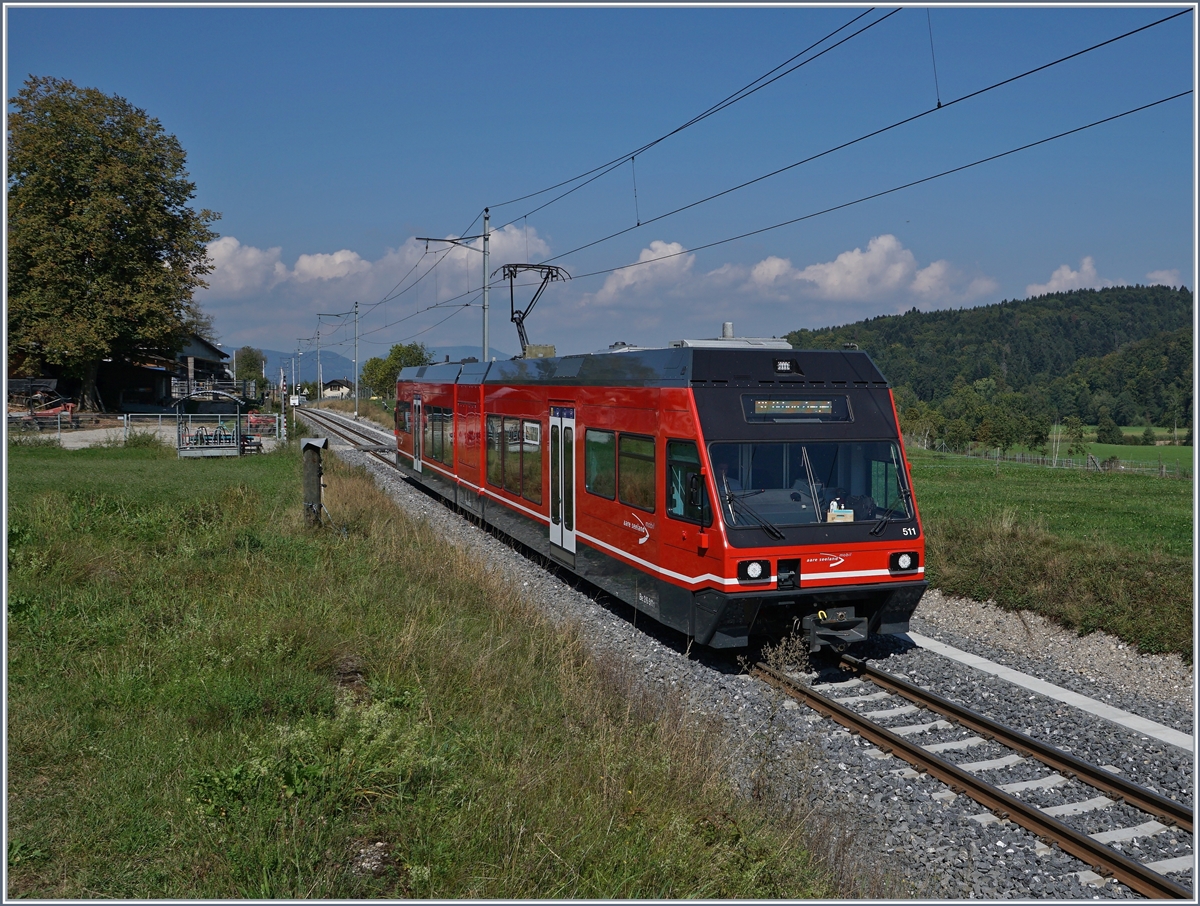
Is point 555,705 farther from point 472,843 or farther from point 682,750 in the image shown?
point 472,843

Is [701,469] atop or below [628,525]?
atop

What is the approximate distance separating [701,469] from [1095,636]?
5.53m

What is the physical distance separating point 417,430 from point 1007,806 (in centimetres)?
2067

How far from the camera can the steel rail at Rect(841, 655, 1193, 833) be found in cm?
648

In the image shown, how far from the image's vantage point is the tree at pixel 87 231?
154ft

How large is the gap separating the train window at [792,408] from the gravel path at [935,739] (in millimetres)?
2734

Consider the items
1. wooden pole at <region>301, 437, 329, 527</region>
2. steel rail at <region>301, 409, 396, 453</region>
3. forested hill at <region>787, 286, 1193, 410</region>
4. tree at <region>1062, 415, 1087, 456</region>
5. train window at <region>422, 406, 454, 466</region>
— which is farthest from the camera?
forested hill at <region>787, 286, 1193, 410</region>

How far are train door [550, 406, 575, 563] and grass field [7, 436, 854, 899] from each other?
219cm

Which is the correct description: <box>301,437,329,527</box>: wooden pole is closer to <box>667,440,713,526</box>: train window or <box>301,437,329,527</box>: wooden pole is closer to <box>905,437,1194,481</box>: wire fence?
<box>667,440,713,526</box>: train window

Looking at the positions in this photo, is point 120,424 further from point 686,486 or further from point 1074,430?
point 1074,430

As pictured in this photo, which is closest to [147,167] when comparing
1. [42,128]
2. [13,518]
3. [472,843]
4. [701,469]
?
[42,128]

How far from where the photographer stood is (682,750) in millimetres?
6523

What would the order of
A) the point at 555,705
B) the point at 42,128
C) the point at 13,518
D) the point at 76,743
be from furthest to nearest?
the point at 42,128 → the point at 13,518 → the point at 555,705 → the point at 76,743

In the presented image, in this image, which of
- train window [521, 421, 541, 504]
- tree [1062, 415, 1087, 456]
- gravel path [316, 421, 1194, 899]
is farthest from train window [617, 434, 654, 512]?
tree [1062, 415, 1087, 456]
